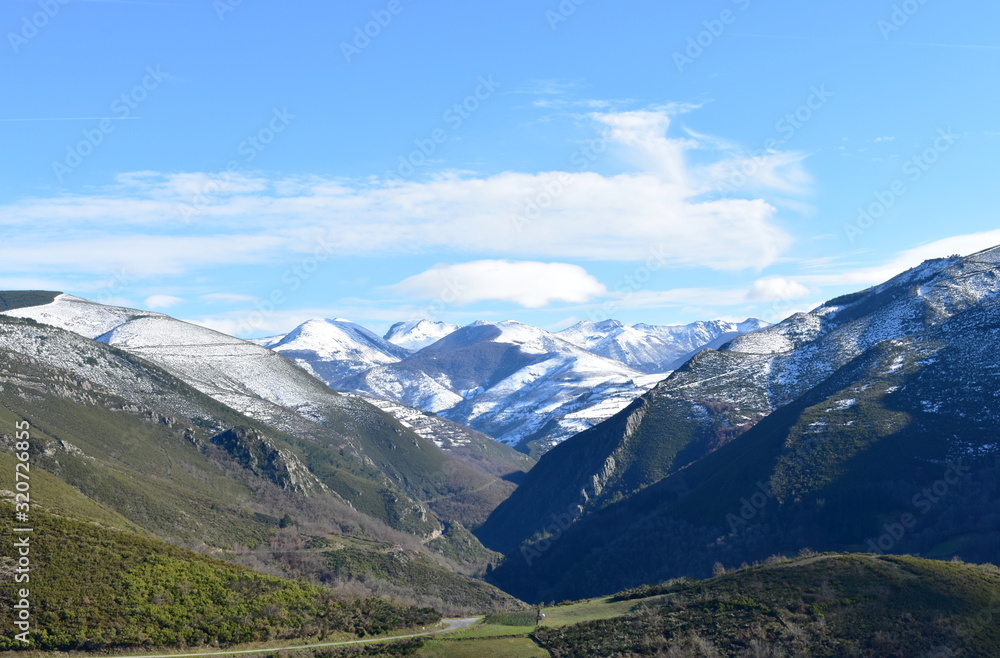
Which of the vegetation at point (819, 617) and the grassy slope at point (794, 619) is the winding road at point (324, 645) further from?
the vegetation at point (819, 617)

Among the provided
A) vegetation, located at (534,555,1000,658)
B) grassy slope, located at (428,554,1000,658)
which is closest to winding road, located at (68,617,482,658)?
grassy slope, located at (428,554,1000,658)

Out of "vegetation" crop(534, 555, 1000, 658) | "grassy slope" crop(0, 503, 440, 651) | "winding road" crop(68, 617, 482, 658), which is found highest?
"grassy slope" crop(0, 503, 440, 651)

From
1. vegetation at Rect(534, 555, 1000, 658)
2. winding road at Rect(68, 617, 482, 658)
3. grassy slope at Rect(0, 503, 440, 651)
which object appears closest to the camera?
winding road at Rect(68, 617, 482, 658)

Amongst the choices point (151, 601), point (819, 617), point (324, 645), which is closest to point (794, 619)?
point (819, 617)

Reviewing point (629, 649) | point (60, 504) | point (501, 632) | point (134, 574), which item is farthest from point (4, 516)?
point (629, 649)

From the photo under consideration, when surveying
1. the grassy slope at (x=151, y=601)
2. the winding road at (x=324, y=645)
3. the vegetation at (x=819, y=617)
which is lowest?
the vegetation at (x=819, y=617)

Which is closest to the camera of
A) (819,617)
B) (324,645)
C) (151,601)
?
(324,645)

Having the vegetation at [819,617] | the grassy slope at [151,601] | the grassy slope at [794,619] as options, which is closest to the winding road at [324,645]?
the grassy slope at [151,601]

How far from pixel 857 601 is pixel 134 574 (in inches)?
3667

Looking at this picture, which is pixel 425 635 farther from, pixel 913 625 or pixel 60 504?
pixel 60 504

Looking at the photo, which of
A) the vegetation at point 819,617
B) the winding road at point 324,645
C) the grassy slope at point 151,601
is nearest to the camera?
the winding road at point 324,645

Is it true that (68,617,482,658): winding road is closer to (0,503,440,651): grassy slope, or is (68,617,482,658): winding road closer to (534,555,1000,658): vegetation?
(0,503,440,651): grassy slope

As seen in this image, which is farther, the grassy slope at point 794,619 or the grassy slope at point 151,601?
the grassy slope at point 794,619

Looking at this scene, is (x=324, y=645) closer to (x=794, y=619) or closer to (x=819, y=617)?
(x=794, y=619)
